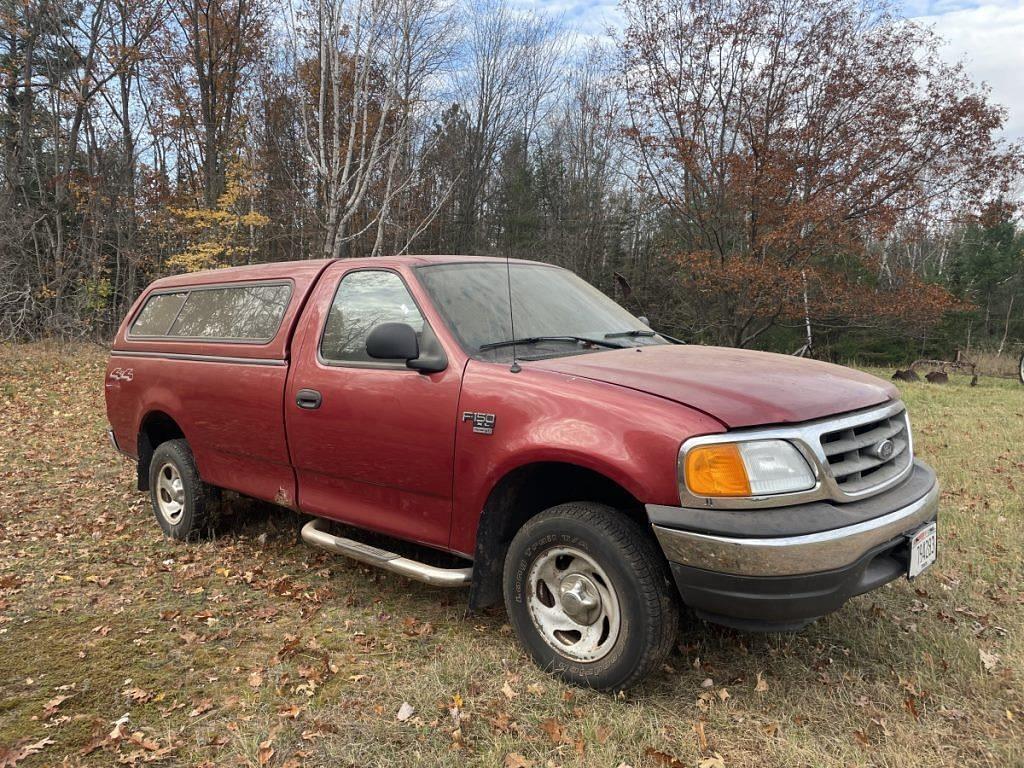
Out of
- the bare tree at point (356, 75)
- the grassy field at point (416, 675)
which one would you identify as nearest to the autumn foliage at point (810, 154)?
the bare tree at point (356, 75)

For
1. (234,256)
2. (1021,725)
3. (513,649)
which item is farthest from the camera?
(234,256)

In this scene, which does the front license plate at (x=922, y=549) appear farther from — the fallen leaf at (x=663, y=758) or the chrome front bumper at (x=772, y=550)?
the fallen leaf at (x=663, y=758)

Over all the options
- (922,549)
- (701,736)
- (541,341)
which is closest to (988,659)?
(922,549)

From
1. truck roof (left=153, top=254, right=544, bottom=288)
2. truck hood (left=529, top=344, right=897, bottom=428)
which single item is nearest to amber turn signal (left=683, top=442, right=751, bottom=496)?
truck hood (left=529, top=344, right=897, bottom=428)

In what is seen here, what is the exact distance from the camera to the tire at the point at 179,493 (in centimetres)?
474

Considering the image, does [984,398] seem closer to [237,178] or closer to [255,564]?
[255,564]

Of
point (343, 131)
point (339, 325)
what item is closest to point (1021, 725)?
point (339, 325)

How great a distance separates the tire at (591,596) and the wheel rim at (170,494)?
9.89 feet

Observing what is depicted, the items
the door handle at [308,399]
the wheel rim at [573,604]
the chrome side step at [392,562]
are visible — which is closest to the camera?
the wheel rim at [573,604]

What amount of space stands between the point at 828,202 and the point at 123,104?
766 inches

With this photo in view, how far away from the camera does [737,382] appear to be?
9.16ft

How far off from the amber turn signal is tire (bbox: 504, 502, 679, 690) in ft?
1.21

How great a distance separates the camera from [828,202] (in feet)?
43.6

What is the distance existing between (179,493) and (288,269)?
1898mm
